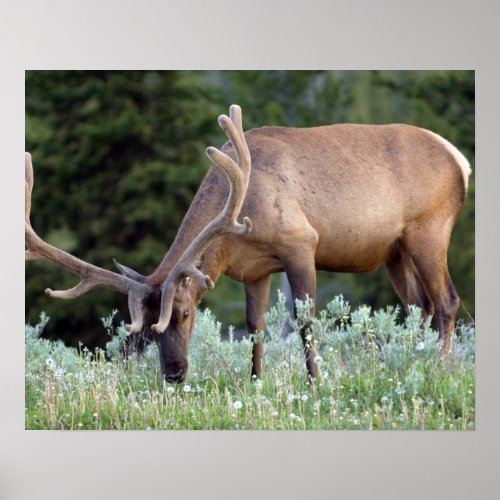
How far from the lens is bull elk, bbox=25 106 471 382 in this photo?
1248 cm

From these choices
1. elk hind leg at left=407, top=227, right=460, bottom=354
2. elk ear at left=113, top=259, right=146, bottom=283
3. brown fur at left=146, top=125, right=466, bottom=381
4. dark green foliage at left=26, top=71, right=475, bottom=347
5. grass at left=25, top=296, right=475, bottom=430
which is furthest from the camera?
elk hind leg at left=407, top=227, right=460, bottom=354

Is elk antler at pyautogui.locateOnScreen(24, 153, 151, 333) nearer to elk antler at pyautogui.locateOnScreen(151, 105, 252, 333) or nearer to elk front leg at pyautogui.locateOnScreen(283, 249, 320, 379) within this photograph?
elk antler at pyautogui.locateOnScreen(151, 105, 252, 333)

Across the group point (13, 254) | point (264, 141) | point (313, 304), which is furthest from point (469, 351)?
point (13, 254)

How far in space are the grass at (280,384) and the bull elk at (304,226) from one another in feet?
0.40

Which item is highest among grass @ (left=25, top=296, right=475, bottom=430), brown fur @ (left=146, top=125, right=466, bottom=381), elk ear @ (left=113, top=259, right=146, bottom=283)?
brown fur @ (left=146, top=125, right=466, bottom=381)

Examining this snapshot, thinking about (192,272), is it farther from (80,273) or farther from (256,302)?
(256,302)

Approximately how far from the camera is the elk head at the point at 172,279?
12320 millimetres

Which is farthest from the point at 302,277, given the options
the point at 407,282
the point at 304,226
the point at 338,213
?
the point at 407,282

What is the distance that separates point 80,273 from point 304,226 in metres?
1.33

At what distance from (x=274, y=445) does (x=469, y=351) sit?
121cm

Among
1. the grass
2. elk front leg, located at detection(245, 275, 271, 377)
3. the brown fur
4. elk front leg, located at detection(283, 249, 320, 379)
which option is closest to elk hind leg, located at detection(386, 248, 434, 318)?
the brown fur

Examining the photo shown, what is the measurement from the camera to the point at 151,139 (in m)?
13.2

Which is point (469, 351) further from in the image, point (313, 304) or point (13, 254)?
point (13, 254)
